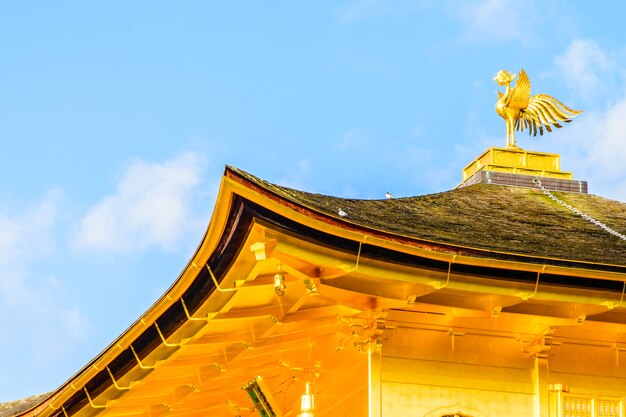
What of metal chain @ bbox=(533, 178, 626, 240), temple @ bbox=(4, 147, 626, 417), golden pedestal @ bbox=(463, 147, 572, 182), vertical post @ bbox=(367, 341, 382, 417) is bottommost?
vertical post @ bbox=(367, 341, 382, 417)

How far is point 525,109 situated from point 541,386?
10.6 meters

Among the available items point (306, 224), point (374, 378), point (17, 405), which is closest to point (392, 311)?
point (374, 378)

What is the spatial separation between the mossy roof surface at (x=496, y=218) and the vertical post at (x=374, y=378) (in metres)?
1.58

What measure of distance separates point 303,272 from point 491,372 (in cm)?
331

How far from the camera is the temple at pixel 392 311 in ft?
52.4

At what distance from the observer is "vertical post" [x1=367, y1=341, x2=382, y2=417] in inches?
670

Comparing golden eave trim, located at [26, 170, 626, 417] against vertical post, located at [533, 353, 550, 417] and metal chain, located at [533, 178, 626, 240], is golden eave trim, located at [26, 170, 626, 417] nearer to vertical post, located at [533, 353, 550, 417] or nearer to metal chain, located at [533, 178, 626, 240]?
vertical post, located at [533, 353, 550, 417]

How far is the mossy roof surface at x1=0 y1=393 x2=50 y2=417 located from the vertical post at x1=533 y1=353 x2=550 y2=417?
11.9 meters

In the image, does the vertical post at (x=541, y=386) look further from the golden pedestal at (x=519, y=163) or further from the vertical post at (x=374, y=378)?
the golden pedestal at (x=519, y=163)

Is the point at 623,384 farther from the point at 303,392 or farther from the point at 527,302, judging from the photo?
the point at 303,392

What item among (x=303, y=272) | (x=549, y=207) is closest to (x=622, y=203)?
(x=549, y=207)

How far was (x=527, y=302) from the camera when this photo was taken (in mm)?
A: 17422

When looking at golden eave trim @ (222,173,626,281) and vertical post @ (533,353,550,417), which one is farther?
vertical post @ (533,353,550,417)

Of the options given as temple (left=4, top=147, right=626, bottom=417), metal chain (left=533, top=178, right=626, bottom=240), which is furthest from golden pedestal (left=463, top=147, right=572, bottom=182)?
temple (left=4, top=147, right=626, bottom=417)
